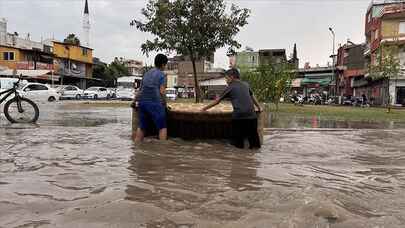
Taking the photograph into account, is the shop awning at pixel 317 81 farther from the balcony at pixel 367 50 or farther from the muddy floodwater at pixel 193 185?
the muddy floodwater at pixel 193 185

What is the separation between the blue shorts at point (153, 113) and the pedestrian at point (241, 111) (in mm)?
949

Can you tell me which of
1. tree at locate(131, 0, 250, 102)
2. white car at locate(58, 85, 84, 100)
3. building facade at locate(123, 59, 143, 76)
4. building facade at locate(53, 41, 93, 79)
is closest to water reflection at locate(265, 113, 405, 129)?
tree at locate(131, 0, 250, 102)

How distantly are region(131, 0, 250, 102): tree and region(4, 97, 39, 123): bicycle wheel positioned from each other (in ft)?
23.5

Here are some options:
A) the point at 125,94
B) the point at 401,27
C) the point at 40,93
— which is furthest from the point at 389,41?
the point at 40,93

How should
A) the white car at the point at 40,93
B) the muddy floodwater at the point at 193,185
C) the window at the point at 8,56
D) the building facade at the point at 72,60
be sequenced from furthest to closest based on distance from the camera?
the building facade at the point at 72,60, the window at the point at 8,56, the white car at the point at 40,93, the muddy floodwater at the point at 193,185

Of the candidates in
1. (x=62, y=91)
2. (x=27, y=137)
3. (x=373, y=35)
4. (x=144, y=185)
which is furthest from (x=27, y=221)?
(x=373, y=35)

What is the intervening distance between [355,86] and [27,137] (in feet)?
189

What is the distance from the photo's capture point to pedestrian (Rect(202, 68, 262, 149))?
6.96m

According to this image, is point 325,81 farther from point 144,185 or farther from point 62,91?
Answer: point 144,185

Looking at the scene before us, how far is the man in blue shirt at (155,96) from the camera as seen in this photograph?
7.13 metres

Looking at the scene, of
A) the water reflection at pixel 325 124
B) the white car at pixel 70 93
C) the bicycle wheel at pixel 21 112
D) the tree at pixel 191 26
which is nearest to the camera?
the bicycle wheel at pixel 21 112

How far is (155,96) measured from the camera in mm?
7129

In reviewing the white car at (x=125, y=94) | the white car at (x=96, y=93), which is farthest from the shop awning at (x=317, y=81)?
the white car at (x=96, y=93)

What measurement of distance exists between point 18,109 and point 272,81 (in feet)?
50.6
